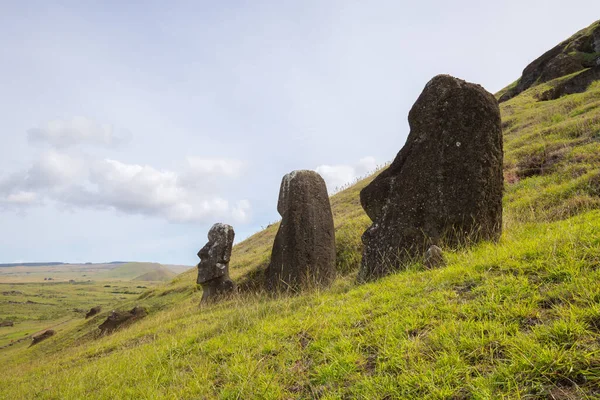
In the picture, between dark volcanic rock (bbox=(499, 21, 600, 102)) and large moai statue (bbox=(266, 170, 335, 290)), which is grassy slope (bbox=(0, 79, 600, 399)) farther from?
dark volcanic rock (bbox=(499, 21, 600, 102))

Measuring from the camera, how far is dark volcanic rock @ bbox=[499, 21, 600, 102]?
1184 inches

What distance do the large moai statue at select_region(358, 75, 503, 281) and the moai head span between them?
369 inches

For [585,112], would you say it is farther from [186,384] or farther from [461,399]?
[186,384]

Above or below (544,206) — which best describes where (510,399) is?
below

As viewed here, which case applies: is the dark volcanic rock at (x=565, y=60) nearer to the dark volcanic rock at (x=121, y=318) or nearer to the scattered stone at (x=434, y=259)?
the scattered stone at (x=434, y=259)

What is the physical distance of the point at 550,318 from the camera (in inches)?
135

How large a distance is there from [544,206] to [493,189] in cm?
279

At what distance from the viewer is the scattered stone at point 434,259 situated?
20.5 feet

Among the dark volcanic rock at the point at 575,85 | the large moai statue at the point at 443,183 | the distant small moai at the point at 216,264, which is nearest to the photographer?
the large moai statue at the point at 443,183

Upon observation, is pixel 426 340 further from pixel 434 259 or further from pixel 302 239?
pixel 302 239

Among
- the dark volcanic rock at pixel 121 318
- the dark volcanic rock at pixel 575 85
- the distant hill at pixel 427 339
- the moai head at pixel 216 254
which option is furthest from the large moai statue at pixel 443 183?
the dark volcanic rock at pixel 575 85

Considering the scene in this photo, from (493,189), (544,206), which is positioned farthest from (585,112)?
(493,189)

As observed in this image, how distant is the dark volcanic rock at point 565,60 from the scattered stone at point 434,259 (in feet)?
101

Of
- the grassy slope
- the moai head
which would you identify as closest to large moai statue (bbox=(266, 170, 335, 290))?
the grassy slope
